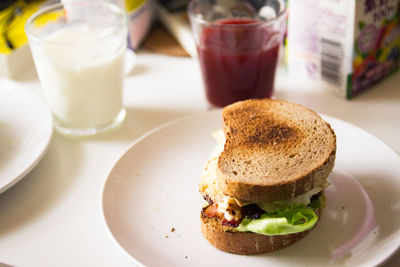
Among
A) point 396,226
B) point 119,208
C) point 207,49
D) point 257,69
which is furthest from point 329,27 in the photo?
point 119,208

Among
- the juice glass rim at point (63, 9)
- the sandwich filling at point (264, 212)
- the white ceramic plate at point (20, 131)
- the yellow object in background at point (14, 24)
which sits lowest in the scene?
the white ceramic plate at point (20, 131)

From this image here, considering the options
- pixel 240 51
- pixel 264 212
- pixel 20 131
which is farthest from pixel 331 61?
pixel 20 131

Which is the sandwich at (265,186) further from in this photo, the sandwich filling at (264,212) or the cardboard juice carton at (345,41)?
the cardboard juice carton at (345,41)

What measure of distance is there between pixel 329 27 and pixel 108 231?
87 cm

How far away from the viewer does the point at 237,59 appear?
145 cm

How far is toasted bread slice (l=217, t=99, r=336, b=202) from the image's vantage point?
39.9 inches

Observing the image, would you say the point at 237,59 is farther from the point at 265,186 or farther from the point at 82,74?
the point at 265,186

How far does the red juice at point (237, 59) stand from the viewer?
4.67 feet

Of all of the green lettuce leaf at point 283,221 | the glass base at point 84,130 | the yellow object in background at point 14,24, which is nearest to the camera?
the green lettuce leaf at point 283,221

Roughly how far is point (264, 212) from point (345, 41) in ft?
2.20

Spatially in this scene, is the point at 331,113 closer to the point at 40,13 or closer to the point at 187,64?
the point at 187,64

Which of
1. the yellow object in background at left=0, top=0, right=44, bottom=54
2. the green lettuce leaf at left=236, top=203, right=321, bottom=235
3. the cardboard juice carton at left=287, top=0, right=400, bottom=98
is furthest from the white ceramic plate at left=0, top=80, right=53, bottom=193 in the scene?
the cardboard juice carton at left=287, top=0, right=400, bottom=98

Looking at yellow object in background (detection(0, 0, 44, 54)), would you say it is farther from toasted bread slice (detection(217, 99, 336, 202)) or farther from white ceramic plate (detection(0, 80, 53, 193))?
toasted bread slice (detection(217, 99, 336, 202))

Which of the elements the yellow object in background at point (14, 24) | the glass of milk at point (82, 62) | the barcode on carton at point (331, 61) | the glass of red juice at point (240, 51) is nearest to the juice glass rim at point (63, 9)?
the glass of milk at point (82, 62)
